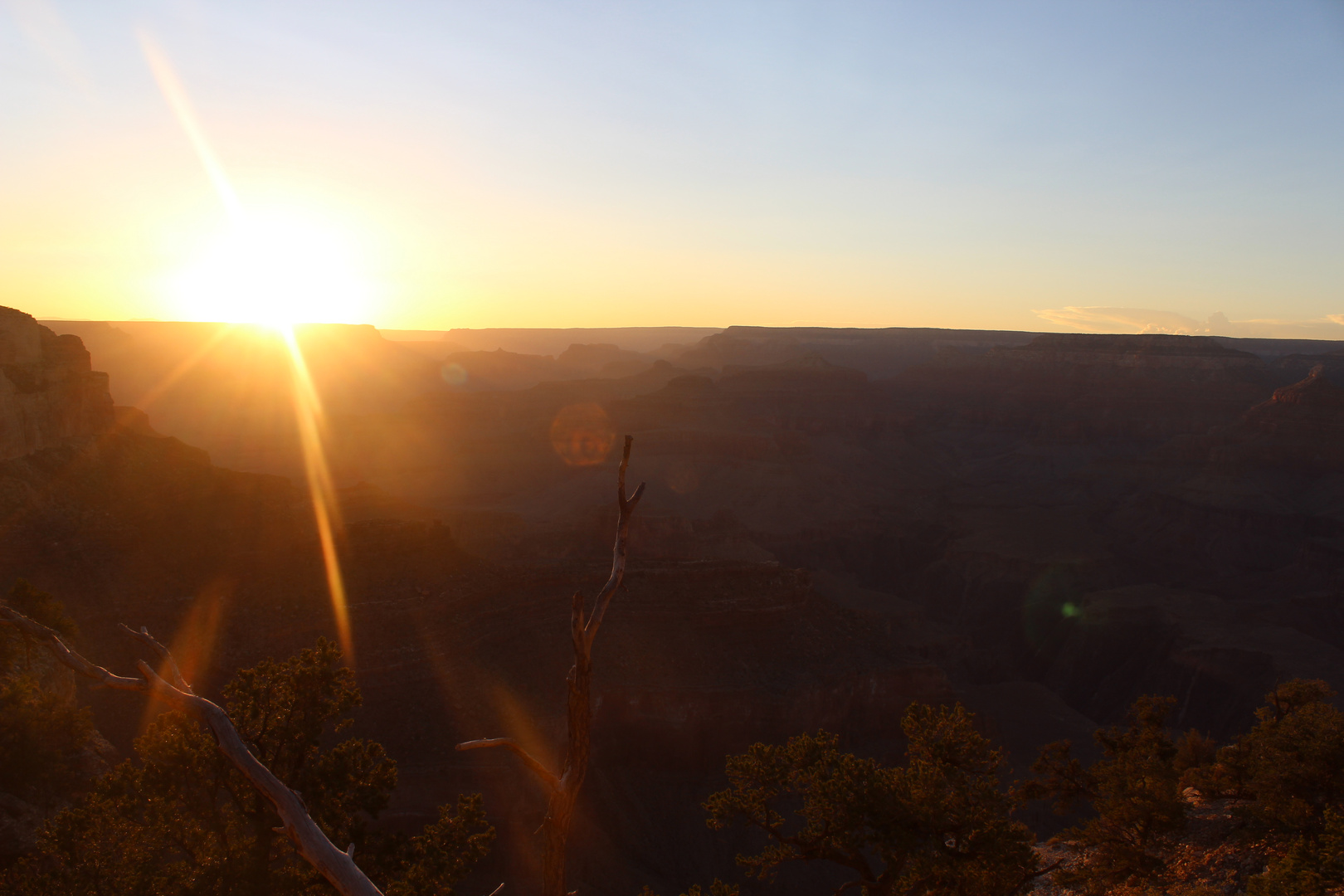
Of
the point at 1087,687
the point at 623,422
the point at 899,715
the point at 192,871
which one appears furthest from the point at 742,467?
the point at 192,871

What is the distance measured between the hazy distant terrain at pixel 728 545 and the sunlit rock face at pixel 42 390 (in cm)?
168

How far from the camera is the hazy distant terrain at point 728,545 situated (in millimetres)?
31328

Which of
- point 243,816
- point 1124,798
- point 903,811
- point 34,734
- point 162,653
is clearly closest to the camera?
point 162,653

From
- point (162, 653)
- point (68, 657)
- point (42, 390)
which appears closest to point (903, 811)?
point (162, 653)

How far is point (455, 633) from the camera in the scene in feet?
109

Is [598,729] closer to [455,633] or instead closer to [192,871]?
[455,633]

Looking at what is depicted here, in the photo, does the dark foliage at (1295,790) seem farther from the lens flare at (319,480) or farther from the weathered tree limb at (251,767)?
the lens flare at (319,480)

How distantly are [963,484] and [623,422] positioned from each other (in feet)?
159

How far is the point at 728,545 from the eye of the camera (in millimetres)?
67438

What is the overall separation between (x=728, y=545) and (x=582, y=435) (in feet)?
149

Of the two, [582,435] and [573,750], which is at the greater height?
[573,750]

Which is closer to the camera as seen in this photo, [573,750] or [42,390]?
[573,750]

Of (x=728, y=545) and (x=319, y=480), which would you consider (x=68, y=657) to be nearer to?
(x=728, y=545)

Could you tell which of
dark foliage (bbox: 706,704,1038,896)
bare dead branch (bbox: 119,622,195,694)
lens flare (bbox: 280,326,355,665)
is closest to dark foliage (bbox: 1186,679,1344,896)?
dark foliage (bbox: 706,704,1038,896)
